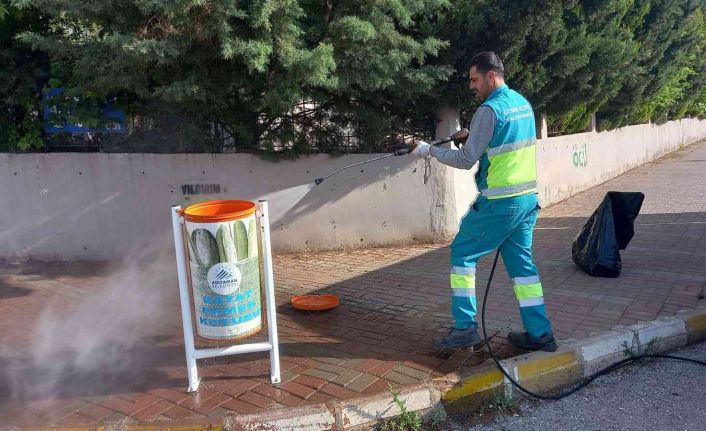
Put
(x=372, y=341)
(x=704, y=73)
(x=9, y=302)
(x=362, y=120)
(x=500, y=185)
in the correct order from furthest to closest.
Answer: (x=704, y=73)
(x=362, y=120)
(x=9, y=302)
(x=372, y=341)
(x=500, y=185)

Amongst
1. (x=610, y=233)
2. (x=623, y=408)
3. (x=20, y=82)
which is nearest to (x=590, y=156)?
(x=610, y=233)

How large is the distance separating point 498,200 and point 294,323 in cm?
206

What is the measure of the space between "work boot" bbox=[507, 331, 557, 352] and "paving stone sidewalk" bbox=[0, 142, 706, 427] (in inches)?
3.5

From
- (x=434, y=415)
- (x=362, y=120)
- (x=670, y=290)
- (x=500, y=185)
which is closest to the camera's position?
(x=434, y=415)

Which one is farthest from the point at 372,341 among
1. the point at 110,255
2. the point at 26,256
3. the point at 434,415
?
the point at 26,256

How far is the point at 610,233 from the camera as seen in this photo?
593 centimetres

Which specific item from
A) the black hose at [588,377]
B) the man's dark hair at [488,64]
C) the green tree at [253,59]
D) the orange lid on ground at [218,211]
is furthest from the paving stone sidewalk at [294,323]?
the man's dark hair at [488,64]

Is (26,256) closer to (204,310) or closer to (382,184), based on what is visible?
(382,184)

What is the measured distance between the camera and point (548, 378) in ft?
13.0

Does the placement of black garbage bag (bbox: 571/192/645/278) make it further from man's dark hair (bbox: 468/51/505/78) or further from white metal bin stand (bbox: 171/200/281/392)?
white metal bin stand (bbox: 171/200/281/392)

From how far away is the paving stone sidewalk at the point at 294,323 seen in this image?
3740 millimetres

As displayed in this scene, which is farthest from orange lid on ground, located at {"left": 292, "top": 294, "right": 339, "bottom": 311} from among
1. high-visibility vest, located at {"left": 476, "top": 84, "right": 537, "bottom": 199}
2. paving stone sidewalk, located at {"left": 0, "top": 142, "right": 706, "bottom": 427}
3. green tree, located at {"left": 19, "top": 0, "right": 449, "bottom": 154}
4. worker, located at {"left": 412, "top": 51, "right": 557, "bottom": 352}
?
green tree, located at {"left": 19, "top": 0, "right": 449, "bottom": 154}

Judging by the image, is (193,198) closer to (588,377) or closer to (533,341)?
(533,341)

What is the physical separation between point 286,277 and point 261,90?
2.06 meters
